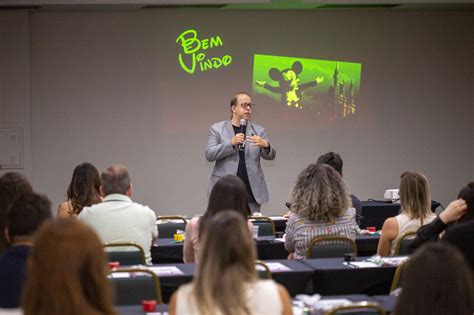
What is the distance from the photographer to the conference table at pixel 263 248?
7086 millimetres

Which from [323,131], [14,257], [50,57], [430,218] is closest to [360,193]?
[323,131]

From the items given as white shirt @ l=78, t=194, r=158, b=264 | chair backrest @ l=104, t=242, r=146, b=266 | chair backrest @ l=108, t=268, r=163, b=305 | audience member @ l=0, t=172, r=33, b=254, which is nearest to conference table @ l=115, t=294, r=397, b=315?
chair backrest @ l=108, t=268, r=163, b=305

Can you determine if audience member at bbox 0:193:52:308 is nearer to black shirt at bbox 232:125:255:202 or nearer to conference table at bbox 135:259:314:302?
conference table at bbox 135:259:314:302

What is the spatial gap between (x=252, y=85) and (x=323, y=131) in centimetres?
111

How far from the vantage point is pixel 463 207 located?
195 inches

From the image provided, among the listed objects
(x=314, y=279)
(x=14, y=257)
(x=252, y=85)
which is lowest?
(x=314, y=279)

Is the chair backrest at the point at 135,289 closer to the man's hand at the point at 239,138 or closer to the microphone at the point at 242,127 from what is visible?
the man's hand at the point at 239,138

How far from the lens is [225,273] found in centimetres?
331

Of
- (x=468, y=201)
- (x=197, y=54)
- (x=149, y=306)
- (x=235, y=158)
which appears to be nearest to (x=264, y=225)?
(x=235, y=158)

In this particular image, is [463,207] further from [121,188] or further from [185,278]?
[121,188]

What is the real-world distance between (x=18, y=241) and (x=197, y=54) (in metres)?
8.01

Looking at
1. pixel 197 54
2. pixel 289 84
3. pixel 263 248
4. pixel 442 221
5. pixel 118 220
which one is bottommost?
pixel 263 248

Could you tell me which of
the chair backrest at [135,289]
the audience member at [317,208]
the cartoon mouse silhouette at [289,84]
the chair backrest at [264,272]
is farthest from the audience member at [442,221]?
the cartoon mouse silhouette at [289,84]

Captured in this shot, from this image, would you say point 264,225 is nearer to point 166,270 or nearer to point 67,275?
point 166,270
